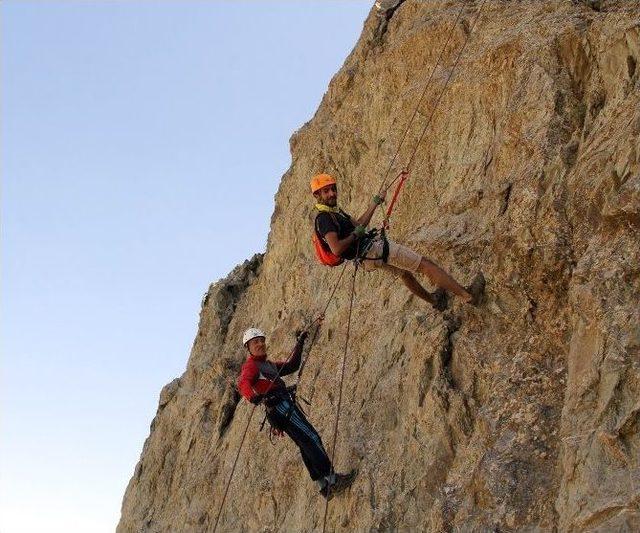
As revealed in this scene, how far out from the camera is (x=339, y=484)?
1101 centimetres

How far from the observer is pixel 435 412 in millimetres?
9922

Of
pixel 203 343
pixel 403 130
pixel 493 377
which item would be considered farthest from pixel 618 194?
pixel 203 343

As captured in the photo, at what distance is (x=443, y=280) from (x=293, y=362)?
9.94 feet

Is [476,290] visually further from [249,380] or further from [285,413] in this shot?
[249,380]

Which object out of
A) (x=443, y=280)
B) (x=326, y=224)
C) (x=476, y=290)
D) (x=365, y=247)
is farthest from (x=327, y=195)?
(x=476, y=290)

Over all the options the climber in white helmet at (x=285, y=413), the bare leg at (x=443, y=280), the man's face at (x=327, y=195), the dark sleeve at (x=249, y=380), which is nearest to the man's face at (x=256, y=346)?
the climber in white helmet at (x=285, y=413)

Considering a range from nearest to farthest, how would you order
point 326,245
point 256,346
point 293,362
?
point 326,245 < point 256,346 < point 293,362

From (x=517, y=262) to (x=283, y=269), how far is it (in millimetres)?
8216

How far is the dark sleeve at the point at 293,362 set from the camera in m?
12.4

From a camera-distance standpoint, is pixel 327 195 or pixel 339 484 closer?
pixel 339 484

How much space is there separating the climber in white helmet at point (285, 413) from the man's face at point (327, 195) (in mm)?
2145

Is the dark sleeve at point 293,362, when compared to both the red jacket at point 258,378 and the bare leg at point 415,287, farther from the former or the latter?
the bare leg at point 415,287

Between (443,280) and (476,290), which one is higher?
(443,280)

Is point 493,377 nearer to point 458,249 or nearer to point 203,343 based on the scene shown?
point 458,249
